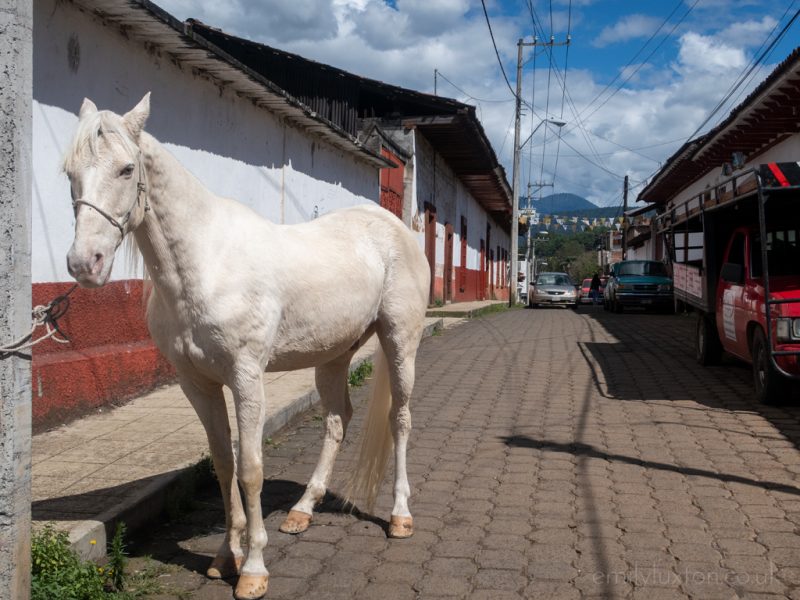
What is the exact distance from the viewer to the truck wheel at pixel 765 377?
22.6ft

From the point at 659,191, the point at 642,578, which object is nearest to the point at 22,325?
the point at 642,578

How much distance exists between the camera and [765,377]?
705 centimetres

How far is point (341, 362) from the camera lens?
14.1ft

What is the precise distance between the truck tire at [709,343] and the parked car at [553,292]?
1766cm

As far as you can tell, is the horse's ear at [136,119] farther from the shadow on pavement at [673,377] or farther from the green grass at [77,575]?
the shadow on pavement at [673,377]

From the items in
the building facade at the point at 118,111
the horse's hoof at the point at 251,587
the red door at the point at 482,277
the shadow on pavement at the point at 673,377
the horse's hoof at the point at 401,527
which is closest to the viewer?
the horse's hoof at the point at 251,587

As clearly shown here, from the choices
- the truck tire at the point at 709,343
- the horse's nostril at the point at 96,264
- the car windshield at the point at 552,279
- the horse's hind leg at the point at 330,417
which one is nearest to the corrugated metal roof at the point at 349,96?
the car windshield at the point at 552,279

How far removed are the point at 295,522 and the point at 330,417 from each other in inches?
24.6

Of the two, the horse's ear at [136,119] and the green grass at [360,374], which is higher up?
the horse's ear at [136,119]

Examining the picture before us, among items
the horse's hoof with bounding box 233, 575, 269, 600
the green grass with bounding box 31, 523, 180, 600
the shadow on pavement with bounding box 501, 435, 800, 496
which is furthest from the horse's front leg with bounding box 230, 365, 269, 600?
the shadow on pavement with bounding box 501, 435, 800, 496

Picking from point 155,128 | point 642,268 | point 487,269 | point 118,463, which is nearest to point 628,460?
point 118,463

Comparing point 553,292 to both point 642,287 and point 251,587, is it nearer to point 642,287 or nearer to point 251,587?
point 642,287

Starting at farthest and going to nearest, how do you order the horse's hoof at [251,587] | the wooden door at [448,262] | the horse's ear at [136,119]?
the wooden door at [448,262] → the horse's hoof at [251,587] → the horse's ear at [136,119]

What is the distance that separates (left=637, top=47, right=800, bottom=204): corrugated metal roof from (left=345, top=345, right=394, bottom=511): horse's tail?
28.6 feet
